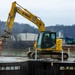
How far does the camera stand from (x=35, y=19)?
30781 millimetres

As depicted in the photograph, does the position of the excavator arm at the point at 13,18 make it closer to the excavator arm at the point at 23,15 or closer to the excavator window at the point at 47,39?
the excavator arm at the point at 23,15

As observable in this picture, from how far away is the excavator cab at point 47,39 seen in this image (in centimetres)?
2678

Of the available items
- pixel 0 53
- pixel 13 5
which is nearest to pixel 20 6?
pixel 13 5

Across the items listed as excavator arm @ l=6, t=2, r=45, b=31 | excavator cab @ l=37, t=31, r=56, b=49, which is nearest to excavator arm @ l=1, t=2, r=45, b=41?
excavator arm @ l=6, t=2, r=45, b=31

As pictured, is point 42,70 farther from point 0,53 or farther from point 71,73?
point 0,53

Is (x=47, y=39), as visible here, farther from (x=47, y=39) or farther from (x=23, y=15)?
(x=23, y=15)

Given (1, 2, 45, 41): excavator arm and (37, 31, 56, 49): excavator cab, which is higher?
(1, 2, 45, 41): excavator arm

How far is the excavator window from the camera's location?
87.9ft

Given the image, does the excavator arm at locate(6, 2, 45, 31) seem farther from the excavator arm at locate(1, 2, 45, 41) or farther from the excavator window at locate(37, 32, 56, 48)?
the excavator window at locate(37, 32, 56, 48)

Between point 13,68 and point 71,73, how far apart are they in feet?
13.3

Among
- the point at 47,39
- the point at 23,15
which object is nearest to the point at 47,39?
the point at 47,39

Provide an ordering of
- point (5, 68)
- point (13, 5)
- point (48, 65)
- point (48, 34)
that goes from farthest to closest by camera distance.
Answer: point (13, 5)
point (48, 34)
point (48, 65)
point (5, 68)

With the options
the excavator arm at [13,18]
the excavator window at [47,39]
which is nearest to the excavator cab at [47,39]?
the excavator window at [47,39]

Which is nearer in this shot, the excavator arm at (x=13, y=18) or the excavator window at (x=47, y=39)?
the excavator window at (x=47, y=39)
